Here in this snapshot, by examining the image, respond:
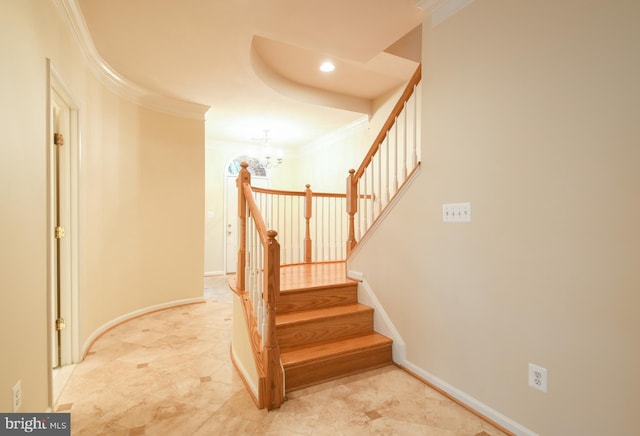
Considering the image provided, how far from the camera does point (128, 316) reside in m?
3.79

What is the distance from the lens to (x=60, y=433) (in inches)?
66.0

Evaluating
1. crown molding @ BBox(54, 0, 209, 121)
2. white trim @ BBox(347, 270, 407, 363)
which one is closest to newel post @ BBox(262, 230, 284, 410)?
white trim @ BBox(347, 270, 407, 363)

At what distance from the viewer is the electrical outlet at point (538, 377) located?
1.70m

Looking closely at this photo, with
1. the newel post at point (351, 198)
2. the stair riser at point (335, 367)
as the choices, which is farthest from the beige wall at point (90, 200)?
the newel post at point (351, 198)

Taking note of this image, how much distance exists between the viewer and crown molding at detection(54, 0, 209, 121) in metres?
2.41

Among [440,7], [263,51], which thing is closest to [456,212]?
[440,7]

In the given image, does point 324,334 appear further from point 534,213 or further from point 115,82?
point 115,82

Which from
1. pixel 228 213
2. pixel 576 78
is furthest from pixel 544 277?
pixel 228 213

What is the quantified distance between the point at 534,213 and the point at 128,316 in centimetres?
413

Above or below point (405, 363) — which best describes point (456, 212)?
above

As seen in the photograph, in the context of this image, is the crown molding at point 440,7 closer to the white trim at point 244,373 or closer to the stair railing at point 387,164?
the stair railing at point 387,164

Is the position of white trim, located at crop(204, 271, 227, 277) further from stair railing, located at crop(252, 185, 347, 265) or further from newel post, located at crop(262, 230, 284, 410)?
newel post, located at crop(262, 230, 284, 410)

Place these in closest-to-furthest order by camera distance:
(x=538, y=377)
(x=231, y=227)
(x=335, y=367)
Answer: (x=538, y=377) < (x=335, y=367) < (x=231, y=227)

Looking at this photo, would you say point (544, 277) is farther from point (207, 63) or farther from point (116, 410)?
point (207, 63)
